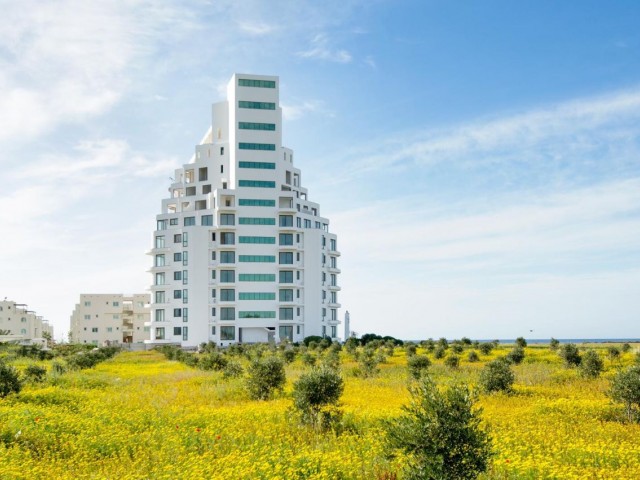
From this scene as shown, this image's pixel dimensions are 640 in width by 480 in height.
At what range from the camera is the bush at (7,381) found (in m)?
22.0

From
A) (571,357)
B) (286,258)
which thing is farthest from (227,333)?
(571,357)

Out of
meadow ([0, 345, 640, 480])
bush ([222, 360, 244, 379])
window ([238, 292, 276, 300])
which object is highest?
window ([238, 292, 276, 300])

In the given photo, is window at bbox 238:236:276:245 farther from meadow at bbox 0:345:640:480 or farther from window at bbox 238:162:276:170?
meadow at bbox 0:345:640:480

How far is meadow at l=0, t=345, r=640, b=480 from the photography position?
40.6 ft

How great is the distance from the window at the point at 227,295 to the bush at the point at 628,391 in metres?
64.8

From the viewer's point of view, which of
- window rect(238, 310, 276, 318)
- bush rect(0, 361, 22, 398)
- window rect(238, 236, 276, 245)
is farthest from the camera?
window rect(238, 236, 276, 245)

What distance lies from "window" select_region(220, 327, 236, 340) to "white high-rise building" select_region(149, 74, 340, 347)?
0.43ft

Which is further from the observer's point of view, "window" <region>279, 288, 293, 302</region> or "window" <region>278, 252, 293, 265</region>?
"window" <region>278, 252, 293, 265</region>

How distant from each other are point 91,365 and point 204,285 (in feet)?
124

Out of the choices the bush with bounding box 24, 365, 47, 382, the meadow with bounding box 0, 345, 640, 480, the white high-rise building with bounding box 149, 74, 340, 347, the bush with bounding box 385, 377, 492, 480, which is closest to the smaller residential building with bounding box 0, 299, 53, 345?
the white high-rise building with bounding box 149, 74, 340, 347

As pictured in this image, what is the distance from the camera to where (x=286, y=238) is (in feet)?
274

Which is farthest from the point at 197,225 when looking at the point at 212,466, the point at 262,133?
the point at 212,466

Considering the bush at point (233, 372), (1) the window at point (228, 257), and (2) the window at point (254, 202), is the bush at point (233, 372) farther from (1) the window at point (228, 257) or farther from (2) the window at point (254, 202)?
(2) the window at point (254, 202)

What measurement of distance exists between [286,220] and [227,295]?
12949 mm
